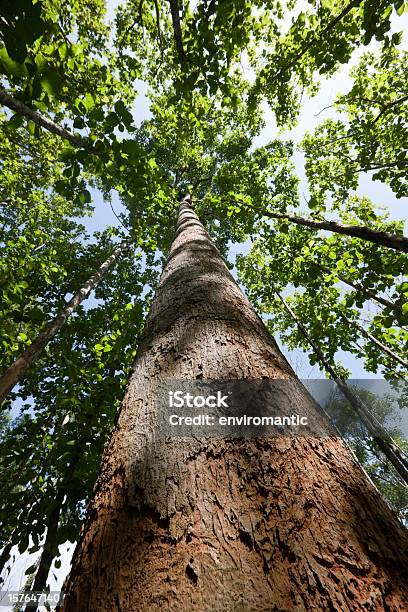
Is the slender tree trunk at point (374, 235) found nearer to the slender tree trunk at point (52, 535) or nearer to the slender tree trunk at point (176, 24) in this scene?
the slender tree trunk at point (176, 24)

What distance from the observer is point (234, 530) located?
0.49 meters

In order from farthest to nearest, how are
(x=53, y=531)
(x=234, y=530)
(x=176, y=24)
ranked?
(x=176, y=24)
(x=53, y=531)
(x=234, y=530)

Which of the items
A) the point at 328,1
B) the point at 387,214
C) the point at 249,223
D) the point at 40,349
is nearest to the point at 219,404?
the point at 40,349

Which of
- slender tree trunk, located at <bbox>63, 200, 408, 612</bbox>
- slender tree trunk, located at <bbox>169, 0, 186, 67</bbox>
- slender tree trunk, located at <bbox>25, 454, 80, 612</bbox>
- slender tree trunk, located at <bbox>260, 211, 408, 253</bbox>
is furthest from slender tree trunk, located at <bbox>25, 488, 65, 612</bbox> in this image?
slender tree trunk, located at <bbox>169, 0, 186, 67</bbox>

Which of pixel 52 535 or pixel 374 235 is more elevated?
pixel 374 235

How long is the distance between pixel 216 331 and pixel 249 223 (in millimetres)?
6245

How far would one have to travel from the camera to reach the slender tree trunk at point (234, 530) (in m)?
0.42

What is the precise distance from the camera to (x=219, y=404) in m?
0.76

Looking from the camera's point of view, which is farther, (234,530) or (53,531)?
(53,531)

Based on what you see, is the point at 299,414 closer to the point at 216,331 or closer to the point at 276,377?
the point at 276,377

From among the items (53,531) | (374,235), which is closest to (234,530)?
(53,531)

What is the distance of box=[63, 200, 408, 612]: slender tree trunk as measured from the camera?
1.38ft

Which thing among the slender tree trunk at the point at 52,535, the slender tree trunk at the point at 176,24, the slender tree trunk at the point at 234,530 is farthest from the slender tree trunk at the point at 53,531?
the slender tree trunk at the point at 176,24

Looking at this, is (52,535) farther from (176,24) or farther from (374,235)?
(176,24)
